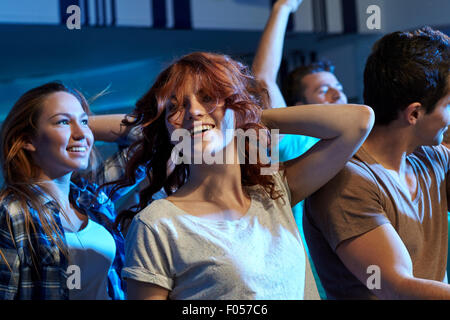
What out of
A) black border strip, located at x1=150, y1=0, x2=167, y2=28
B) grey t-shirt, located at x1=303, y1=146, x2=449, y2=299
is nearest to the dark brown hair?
grey t-shirt, located at x1=303, y1=146, x2=449, y2=299

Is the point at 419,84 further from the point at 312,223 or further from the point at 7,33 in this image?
the point at 7,33

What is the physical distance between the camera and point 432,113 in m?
1.34

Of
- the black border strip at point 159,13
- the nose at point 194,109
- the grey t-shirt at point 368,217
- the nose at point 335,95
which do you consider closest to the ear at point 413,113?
the grey t-shirt at point 368,217

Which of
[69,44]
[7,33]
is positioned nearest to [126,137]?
[7,33]

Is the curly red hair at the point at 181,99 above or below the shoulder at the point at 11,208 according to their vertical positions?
above

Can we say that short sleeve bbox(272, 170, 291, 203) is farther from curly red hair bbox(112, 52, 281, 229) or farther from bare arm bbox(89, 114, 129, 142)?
bare arm bbox(89, 114, 129, 142)

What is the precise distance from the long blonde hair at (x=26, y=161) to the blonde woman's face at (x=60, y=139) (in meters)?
0.02

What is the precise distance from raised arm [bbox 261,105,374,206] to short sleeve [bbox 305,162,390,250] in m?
0.04

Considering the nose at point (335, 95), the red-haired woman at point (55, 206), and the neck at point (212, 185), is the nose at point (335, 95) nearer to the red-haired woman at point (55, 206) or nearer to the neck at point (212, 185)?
the red-haired woman at point (55, 206)

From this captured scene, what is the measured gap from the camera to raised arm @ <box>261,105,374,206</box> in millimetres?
1199

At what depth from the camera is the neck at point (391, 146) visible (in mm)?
1348

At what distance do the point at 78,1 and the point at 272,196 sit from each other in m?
2.02

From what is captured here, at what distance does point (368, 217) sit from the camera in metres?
1.20
